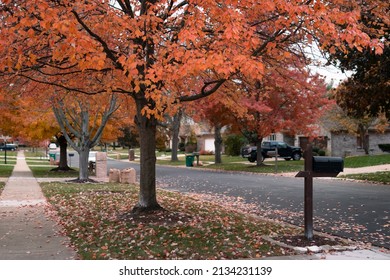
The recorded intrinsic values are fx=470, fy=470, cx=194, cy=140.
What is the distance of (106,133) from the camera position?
1006 inches

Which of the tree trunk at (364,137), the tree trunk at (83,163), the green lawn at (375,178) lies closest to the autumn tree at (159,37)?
the tree trunk at (83,163)

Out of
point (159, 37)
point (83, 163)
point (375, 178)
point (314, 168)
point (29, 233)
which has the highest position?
point (159, 37)

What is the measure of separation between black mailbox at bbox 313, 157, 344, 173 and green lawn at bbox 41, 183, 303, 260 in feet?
4.76

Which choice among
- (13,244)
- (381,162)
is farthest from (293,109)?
(13,244)

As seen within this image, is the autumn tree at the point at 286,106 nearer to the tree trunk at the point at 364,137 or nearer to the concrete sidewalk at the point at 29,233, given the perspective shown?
the tree trunk at the point at 364,137

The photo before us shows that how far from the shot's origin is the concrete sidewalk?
23.1ft

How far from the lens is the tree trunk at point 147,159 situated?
10.0 m

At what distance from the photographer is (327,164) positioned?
25.1ft

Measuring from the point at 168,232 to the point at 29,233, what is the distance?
8.51ft

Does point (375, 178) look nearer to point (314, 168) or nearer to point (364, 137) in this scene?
point (314, 168)

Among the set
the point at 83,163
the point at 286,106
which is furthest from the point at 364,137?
the point at 83,163

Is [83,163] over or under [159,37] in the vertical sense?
under

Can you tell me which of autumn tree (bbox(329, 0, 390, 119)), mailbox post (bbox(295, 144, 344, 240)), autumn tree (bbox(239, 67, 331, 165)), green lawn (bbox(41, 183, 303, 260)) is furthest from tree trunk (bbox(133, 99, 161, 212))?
autumn tree (bbox(239, 67, 331, 165))
